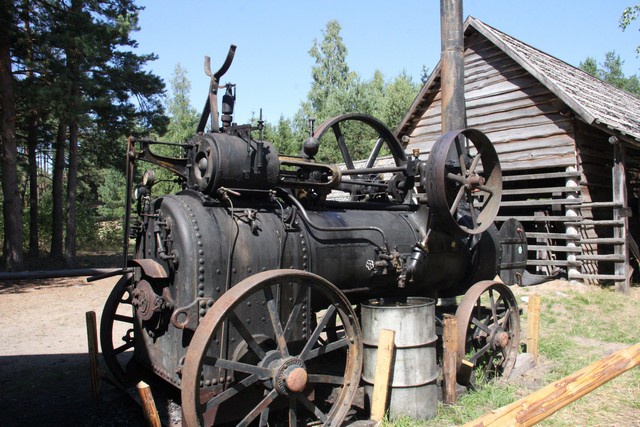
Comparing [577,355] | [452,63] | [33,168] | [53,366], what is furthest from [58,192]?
[577,355]

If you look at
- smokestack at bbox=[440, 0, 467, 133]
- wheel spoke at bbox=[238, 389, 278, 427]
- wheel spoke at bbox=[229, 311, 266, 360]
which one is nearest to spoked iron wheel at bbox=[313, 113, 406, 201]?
wheel spoke at bbox=[229, 311, 266, 360]

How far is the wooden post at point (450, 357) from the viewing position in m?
4.36

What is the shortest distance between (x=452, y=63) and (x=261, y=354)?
5991 mm

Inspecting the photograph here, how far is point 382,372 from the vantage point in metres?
3.87

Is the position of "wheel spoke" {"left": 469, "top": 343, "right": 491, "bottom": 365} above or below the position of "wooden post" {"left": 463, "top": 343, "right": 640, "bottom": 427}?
below

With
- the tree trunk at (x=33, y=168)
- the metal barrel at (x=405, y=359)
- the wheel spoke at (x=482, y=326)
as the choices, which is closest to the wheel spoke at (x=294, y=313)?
the metal barrel at (x=405, y=359)

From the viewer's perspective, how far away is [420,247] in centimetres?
471

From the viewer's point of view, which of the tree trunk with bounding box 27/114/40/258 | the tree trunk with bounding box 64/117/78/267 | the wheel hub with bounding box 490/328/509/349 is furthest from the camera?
the tree trunk with bounding box 27/114/40/258

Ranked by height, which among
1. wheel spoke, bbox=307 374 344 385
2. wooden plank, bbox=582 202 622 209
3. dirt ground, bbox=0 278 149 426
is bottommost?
dirt ground, bbox=0 278 149 426

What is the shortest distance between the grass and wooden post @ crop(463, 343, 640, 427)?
31.1 inches

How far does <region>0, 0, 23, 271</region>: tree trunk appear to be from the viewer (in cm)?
1203

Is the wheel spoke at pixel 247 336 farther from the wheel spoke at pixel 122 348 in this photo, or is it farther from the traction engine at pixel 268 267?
the wheel spoke at pixel 122 348

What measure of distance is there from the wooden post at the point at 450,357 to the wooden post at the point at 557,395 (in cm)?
108

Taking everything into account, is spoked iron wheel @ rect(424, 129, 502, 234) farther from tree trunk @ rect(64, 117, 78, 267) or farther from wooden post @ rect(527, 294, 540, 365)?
tree trunk @ rect(64, 117, 78, 267)
